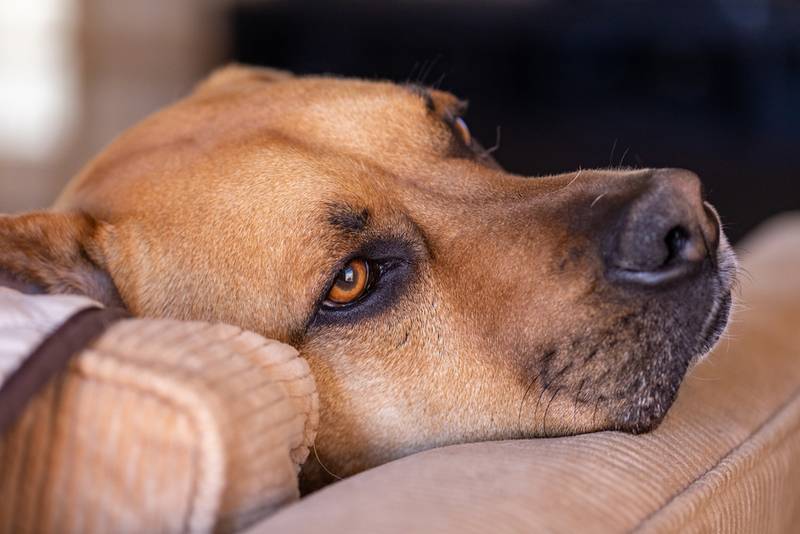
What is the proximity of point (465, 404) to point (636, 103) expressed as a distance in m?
5.20

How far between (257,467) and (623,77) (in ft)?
19.5

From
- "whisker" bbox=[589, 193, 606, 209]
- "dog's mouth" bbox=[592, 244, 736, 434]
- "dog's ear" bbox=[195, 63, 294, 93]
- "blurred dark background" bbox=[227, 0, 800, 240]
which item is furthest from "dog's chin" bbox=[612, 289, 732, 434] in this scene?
"blurred dark background" bbox=[227, 0, 800, 240]

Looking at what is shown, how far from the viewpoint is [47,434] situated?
105cm

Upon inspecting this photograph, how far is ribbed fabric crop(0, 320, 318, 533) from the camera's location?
102 centimetres

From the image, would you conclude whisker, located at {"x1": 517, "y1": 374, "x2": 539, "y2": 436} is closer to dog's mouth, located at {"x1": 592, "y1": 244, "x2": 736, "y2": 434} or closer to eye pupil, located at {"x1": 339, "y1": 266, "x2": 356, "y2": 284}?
dog's mouth, located at {"x1": 592, "y1": 244, "x2": 736, "y2": 434}

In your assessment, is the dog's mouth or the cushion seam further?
the dog's mouth

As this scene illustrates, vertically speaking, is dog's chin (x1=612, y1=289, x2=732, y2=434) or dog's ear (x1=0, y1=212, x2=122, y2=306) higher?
dog's ear (x1=0, y1=212, x2=122, y2=306)

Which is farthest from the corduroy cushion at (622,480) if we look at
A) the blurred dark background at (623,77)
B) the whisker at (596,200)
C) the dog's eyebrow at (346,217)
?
the blurred dark background at (623,77)

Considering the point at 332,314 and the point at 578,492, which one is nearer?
the point at 578,492

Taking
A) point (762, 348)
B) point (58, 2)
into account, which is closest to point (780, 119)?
point (762, 348)

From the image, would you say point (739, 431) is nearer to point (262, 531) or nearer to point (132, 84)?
point (262, 531)

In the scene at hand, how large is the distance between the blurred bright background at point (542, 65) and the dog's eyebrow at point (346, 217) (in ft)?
10.6

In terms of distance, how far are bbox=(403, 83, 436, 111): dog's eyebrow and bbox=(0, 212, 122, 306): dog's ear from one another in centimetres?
79

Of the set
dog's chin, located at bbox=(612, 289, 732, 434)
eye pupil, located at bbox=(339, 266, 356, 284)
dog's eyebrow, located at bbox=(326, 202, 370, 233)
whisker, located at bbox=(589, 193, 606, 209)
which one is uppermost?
whisker, located at bbox=(589, 193, 606, 209)
